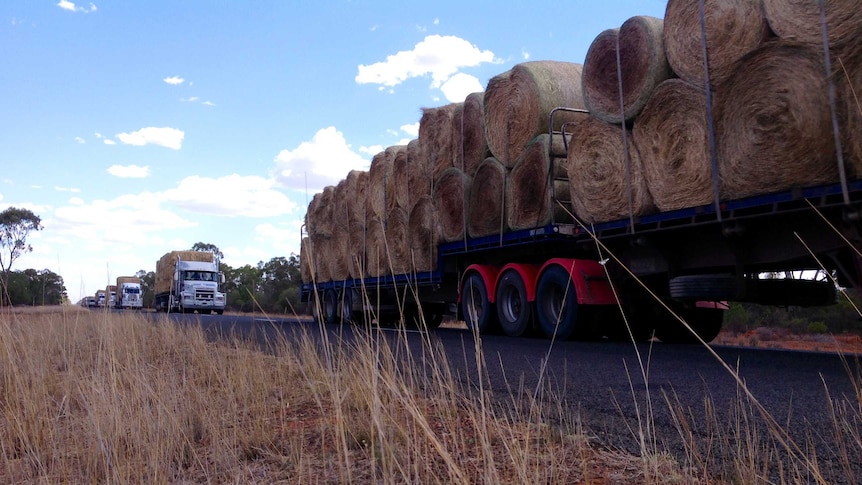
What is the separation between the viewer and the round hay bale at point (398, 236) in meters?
15.1

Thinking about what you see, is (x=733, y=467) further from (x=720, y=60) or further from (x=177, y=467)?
(x=720, y=60)

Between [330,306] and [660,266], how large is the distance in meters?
12.8

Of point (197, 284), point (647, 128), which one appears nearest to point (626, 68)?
point (647, 128)

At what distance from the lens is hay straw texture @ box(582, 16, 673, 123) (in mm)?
8781

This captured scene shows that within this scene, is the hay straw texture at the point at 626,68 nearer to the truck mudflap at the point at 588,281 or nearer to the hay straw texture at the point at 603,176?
the hay straw texture at the point at 603,176

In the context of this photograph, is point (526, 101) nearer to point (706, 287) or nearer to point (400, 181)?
point (706, 287)

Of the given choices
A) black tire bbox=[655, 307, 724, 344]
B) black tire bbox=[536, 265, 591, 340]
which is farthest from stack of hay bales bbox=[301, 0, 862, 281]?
black tire bbox=[655, 307, 724, 344]

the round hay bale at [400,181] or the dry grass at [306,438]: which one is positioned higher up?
the round hay bale at [400,181]

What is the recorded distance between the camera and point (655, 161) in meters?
8.68

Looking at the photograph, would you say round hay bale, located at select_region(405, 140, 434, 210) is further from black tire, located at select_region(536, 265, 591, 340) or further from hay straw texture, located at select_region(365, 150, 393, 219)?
black tire, located at select_region(536, 265, 591, 340)

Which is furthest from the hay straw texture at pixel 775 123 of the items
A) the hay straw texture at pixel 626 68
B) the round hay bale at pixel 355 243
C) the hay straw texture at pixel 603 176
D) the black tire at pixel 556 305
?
the round hay bale at pixel 355 243

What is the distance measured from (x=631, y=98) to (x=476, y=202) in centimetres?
405

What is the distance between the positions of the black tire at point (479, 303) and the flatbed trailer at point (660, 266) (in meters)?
0.02

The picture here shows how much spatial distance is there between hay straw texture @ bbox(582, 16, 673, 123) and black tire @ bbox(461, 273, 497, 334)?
3.78 m
